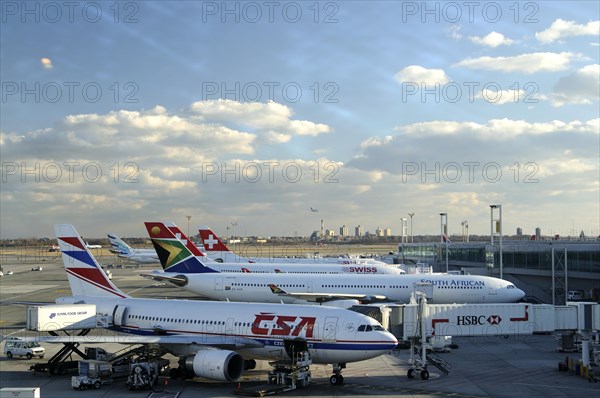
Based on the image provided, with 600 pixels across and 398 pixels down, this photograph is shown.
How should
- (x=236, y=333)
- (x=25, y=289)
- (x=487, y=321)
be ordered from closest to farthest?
(x=236, y=333)
(x=487, y=321)
(x=25, y=289)

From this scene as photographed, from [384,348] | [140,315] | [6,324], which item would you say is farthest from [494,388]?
[6,324]

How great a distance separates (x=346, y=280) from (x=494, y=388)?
27.5m

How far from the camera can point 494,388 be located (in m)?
33.6

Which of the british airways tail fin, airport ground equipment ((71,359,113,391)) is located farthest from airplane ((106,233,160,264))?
airport ground equipment ((71,359,113,391))

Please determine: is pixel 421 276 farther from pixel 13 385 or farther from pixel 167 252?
pixel 13 385

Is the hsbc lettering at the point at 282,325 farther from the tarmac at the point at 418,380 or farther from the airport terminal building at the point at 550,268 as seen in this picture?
the airport terminal building at the point at 550,268

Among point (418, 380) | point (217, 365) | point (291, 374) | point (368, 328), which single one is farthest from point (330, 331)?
point (418, 380)

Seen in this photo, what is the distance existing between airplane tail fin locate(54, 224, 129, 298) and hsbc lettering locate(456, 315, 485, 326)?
22710mm

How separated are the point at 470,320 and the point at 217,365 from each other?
16.1 m

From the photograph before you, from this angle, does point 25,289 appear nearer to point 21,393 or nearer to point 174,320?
point 174,320

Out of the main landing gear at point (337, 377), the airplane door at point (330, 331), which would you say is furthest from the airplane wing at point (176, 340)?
the main landing gear at point (337, 377)

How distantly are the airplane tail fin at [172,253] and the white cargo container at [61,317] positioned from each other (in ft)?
74.8

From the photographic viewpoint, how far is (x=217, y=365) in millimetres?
31875

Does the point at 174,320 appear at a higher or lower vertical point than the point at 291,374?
higher
